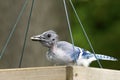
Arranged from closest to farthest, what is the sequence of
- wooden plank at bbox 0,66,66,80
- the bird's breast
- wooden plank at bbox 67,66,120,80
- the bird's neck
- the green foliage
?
1. wooden plank at bbox 0,66,66,80
2. wooden plank at bbox 67,66,120,80
3. the bird's breast
4. the bird's neck
5. the green foliage

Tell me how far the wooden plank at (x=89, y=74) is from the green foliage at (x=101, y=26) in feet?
9.10

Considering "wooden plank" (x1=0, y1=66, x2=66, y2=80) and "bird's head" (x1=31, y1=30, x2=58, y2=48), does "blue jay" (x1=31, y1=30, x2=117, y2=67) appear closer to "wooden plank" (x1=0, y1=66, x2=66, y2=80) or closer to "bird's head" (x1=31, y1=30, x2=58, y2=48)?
"bird's head" (x1=31, y1=30, x2=58, y2=48)

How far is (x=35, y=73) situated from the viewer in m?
2.77

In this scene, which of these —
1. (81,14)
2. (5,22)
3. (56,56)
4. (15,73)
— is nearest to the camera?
(15,73)

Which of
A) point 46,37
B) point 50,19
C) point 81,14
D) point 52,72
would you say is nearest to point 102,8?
point 81,14

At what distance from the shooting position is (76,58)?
318 cm

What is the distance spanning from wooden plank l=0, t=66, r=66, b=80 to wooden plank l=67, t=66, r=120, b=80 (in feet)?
0.15

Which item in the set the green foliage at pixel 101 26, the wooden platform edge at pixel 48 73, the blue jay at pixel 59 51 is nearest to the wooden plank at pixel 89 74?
the wooden platform edge at pixel 48 73

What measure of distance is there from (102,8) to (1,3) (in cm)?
208

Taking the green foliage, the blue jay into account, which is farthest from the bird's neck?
the green foliage

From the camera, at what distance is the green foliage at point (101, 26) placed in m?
6.09

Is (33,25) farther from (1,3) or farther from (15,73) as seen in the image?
(15,73)

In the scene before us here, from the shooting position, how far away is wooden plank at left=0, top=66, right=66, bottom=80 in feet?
8.83

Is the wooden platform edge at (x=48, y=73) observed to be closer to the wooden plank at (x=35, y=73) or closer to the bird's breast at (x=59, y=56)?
the wooden plank at (x=35, y=73)
